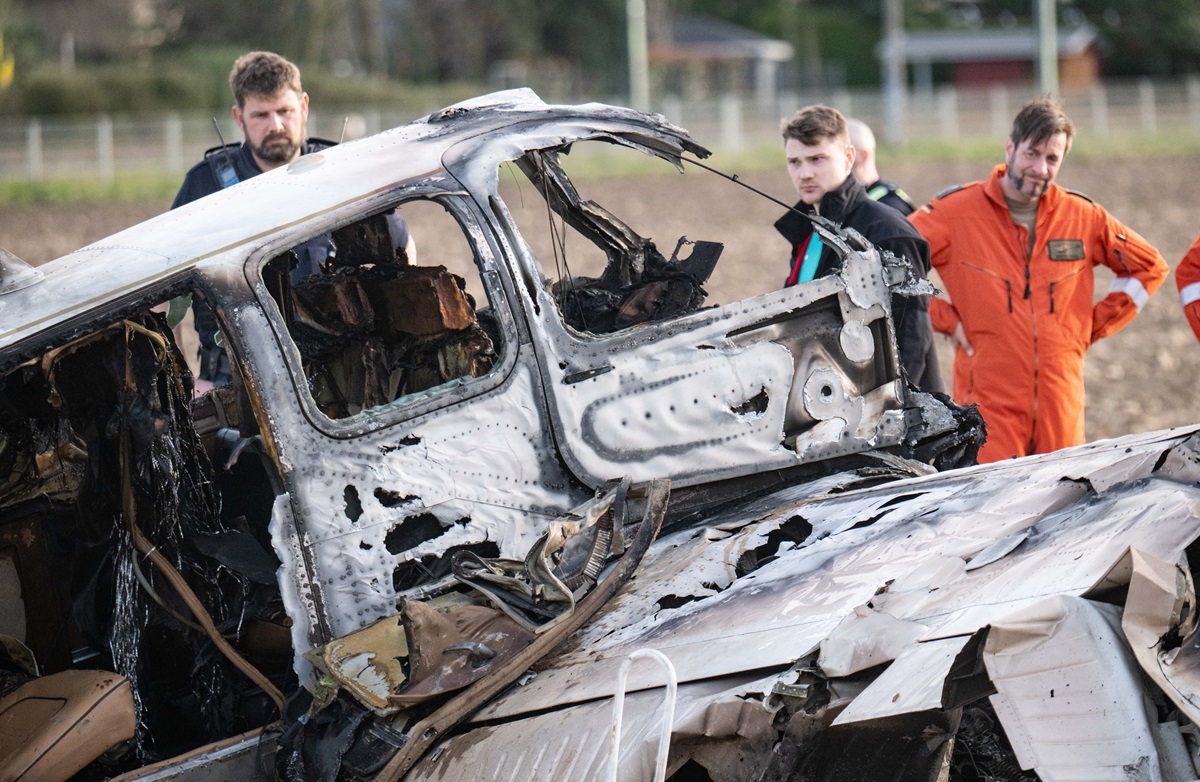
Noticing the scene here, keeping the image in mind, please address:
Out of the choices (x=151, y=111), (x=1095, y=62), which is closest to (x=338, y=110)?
(x=151, y=111)

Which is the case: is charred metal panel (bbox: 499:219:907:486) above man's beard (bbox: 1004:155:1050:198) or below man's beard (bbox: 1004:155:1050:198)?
below

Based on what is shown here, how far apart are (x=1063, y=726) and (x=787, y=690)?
0.60 m

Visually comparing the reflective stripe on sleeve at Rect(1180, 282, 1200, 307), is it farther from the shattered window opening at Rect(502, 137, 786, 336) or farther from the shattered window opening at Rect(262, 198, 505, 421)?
the shattered window opening at Rect(262, 198, 505, 421)

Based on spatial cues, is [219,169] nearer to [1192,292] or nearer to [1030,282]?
[1030,282]

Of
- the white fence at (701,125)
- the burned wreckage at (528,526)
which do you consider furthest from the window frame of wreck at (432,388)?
the white fence at (701,125)

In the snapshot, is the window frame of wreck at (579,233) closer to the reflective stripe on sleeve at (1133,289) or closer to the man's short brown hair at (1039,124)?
the man's short brown hair at (1039,124)

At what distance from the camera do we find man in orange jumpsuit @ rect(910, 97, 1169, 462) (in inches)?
232

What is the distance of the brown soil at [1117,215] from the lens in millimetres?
10000

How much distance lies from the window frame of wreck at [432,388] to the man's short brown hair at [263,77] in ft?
7.03

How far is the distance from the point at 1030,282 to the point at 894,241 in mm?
916

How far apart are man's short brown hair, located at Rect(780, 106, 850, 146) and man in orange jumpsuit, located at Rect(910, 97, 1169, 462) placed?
84 cm

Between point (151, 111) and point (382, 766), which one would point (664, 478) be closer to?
point (382, 766)

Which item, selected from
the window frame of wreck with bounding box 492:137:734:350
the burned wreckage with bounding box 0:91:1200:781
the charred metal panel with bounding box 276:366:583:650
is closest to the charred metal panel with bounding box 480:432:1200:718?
the burned wreckage with bounding box 0:91:1200:781

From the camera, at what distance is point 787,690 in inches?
120
